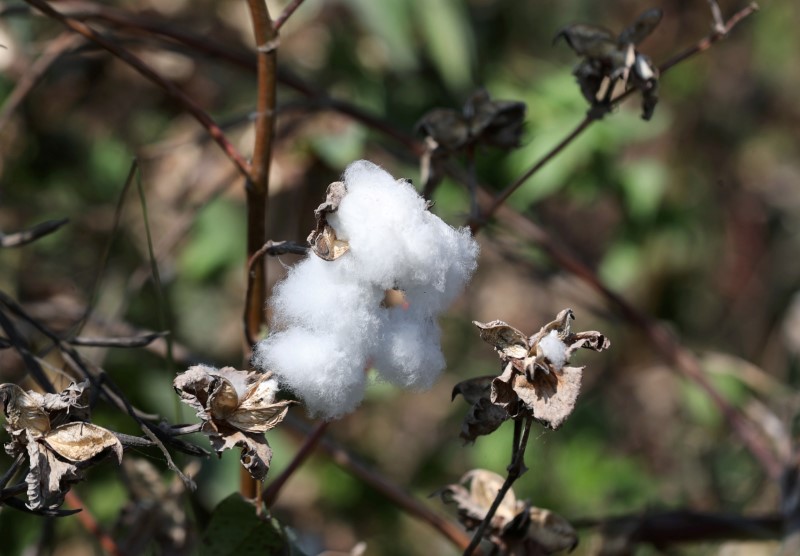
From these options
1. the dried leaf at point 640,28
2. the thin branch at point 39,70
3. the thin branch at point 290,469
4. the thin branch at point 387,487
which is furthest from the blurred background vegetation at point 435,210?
the dried leaf at point 640,28

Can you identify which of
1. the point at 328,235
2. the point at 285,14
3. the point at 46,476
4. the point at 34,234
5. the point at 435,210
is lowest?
the point at 46,476

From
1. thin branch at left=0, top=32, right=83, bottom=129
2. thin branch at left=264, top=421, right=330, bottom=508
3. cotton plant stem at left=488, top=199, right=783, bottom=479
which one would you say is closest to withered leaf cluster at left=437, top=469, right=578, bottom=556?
thin branch at left=264, top=421, right=330, bottom=508

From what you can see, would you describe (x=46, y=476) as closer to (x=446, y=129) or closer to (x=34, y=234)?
(x=34, y=234)

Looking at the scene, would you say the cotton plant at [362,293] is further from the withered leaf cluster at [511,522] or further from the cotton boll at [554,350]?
the withered leaf cluster at [511,522]

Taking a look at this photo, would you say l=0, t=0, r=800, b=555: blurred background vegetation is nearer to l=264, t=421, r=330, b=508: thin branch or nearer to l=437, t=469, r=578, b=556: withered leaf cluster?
l=264, t=421, r=330, b=508: thin branch

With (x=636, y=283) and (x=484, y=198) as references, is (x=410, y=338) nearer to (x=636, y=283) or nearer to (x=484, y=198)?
(x=484, y=198)

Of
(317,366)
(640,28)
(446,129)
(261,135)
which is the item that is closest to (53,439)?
(317,366)
